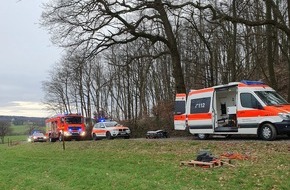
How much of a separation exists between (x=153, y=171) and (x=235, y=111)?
29.3 ft

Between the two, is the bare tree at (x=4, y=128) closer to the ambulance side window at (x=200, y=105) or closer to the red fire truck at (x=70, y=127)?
the red fire truck at (x=70, y=127)

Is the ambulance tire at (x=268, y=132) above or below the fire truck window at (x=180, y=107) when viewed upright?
below

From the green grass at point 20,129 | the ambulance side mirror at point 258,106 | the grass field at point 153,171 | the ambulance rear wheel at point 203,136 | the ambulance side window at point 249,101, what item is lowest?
the grass field at point 153,171

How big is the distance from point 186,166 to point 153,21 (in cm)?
2276

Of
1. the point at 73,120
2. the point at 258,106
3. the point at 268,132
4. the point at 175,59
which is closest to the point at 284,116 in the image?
the point at 268,132

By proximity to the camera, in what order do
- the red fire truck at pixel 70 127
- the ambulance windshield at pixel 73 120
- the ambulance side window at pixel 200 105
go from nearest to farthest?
the ambulance side window at pixel 200 105
the red fire truck at pixel 70 127
the ambulance windshield at pixel 73 120

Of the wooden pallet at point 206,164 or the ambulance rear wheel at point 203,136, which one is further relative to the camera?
the ambulance rear wheel at point 203,136

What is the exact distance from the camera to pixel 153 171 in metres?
13.7

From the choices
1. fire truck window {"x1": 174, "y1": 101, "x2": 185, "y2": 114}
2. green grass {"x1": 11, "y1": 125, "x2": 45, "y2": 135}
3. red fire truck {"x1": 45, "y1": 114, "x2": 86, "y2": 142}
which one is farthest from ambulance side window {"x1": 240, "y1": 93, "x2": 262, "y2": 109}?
green grass {"x1": 11, "y1": 125, "x2": 45, "y2": 135}

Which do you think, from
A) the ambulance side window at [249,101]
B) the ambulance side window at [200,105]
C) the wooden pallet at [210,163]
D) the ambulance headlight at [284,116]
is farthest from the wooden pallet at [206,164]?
the ambulance side window at [200,105]

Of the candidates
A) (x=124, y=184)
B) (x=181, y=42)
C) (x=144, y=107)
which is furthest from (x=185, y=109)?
(x=144, y=107)

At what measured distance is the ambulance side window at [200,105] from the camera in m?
23.0

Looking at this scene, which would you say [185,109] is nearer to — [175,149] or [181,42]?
[175,149]

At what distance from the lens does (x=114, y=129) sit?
112ft
